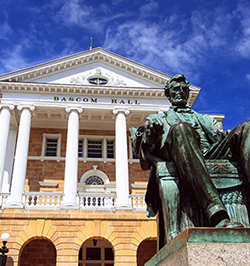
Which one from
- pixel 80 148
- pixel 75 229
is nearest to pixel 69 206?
pixel 75 229

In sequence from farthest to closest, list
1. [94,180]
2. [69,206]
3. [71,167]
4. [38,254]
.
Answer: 1. [94,180]
2. [38,254]
3. [71,167]
4. [69,206]

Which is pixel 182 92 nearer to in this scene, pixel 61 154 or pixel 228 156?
pixel 228 156

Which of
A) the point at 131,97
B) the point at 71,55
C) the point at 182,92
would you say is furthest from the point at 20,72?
the point at 182,92

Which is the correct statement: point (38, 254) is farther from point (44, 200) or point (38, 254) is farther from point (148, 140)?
point (148, 140)

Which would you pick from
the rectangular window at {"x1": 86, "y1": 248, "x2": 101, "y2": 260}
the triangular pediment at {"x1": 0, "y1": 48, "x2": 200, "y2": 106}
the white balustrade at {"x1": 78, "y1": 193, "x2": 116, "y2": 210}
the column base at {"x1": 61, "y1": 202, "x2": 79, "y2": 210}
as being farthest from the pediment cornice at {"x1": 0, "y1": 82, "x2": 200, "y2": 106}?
the rectangular window at {"x1": 86, "y1": 248, "x2": 101, "y2": 260}

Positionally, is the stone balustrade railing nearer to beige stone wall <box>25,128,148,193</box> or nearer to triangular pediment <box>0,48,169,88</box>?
beige stone wall <box>25,128,148,193</box>

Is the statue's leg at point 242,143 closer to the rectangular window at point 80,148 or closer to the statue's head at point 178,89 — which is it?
the statue's head at point 178,89

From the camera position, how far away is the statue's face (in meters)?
3.63

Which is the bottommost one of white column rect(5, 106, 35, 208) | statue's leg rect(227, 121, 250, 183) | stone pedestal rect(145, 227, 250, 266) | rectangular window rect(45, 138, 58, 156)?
stone pedestal rect(145, 227, 250, 266)

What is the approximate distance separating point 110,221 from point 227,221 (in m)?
17.1

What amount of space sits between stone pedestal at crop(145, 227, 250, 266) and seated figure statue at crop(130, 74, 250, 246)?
0.47 feet

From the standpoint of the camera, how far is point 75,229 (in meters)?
18.6

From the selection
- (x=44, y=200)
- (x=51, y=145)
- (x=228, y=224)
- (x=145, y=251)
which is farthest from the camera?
(x=51, y=145)

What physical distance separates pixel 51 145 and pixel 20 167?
20.4ft
